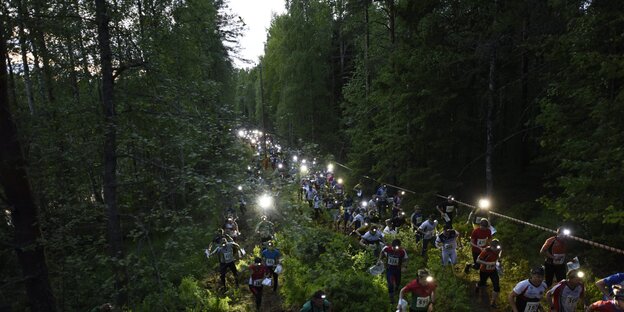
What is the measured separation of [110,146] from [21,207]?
174 cm

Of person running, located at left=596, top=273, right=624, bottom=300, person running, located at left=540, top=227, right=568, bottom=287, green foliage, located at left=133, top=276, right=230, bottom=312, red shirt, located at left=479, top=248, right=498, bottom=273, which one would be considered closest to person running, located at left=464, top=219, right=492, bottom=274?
red shirt, located at left=479, top=248, right=498, bottom=273

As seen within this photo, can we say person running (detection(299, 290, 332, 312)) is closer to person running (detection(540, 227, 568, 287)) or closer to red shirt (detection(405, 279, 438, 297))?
red shirt (detection(405, 279, 438, 297))

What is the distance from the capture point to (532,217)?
14961 millimetres

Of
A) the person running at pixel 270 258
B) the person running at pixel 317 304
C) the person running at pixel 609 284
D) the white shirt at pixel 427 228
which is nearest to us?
the person running at pixel 609 284

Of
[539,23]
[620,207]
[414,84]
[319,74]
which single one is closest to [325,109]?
[319,74]

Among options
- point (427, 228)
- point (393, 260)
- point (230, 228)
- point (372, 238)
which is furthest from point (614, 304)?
point (230, 228)

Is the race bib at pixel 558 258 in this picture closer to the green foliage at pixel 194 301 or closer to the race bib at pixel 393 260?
the race bib at pixel 393 260

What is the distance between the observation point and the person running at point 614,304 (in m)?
5.63

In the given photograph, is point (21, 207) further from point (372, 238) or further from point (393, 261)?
point (372, 238)

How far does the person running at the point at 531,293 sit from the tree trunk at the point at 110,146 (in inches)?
274

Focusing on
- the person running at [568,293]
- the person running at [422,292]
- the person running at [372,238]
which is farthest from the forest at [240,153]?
the person running at [568,293]

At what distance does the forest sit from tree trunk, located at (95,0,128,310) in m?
0.03

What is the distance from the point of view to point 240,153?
636 cm

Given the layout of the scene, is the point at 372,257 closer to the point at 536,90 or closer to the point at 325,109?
the point at 536,90
